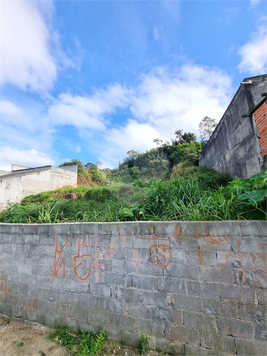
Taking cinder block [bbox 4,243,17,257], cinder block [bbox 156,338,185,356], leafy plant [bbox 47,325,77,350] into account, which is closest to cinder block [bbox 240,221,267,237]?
cinder block [bbox 156,338,185,356]

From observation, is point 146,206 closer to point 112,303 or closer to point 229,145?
point 112,303

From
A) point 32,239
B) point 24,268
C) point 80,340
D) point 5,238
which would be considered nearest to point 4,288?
point 24,268

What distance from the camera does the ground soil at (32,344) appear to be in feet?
8.07

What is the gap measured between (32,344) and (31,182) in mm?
11725

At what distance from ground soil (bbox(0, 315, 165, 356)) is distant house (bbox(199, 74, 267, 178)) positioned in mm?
5124

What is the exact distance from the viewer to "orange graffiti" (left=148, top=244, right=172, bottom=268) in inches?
94.3

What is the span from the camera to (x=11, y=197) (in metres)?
11.8

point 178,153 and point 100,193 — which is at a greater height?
point 178,153

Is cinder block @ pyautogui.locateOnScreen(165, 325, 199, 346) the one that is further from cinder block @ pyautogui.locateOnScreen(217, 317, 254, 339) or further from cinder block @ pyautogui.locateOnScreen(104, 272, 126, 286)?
cinder block @ pyautogui.locateOnScreen(104, 272, 126, 286)

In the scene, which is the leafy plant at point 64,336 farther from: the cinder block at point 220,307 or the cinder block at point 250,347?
the cinder block at point 250,347

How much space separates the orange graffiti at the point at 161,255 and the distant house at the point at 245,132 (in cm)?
395

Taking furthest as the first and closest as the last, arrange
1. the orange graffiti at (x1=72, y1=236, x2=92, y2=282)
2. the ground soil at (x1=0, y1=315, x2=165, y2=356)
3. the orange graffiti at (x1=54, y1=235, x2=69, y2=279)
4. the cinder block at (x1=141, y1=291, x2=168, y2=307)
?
the orange graffiti at (x1=54, y1=235, x2=69, y2=279), the orange graffiti at (x1=72, y1=236, x2=92, y2=282), the ground soil at (x1=0, y1=315, x2=165, y2=356), the cinder block at (x1=141, y1=291, x2=168, y2=307)

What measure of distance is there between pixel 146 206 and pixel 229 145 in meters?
5.48

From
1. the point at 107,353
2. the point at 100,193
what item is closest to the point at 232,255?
the point at 107,353
